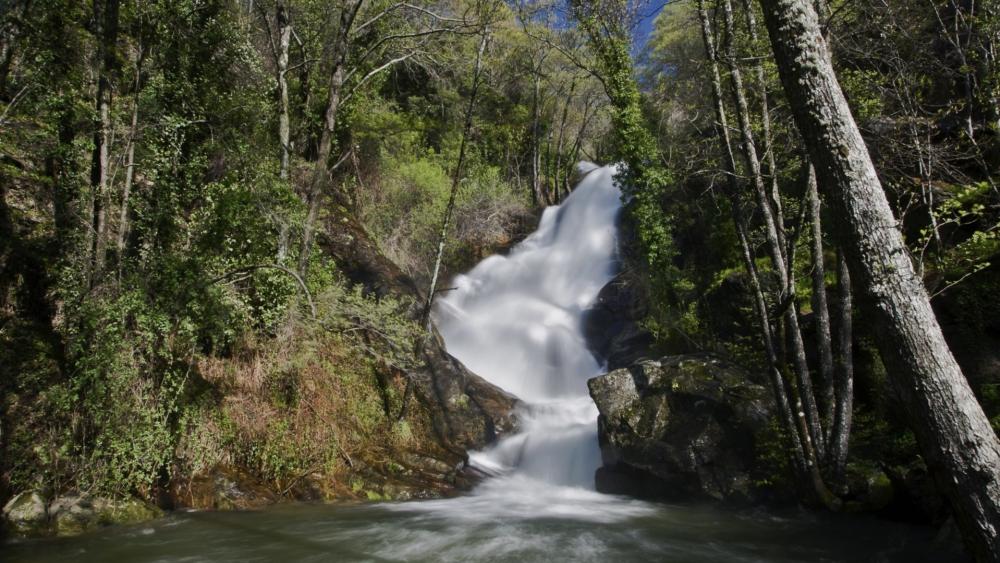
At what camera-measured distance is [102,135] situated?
318 inches

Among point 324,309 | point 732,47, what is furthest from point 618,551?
point 732,47

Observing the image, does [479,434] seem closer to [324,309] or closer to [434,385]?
[434,385]

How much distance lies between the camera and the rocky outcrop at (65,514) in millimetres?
6539

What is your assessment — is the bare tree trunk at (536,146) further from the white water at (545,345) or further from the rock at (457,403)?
the rock at (457,403)

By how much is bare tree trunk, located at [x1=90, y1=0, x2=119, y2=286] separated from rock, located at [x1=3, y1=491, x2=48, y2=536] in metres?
2.85

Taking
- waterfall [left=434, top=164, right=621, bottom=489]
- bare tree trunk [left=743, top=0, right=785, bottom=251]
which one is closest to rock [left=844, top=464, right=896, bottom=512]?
bare tree trunk [left=743, top=0, right=785, bottom=251]

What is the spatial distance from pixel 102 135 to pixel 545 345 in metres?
12.8

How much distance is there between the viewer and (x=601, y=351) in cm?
1764

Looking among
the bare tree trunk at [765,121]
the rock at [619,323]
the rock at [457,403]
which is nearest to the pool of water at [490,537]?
the rock at [457,403]

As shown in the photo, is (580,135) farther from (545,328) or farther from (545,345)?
(545,345)

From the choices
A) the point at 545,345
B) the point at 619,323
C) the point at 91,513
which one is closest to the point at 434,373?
the point at 545,345

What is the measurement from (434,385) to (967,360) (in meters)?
9.37

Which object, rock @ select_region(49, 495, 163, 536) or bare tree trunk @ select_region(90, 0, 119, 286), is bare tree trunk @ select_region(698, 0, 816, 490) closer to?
bare tree trunk @ select_region(90, 0, 119, 286)

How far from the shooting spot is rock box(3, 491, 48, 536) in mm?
6480
